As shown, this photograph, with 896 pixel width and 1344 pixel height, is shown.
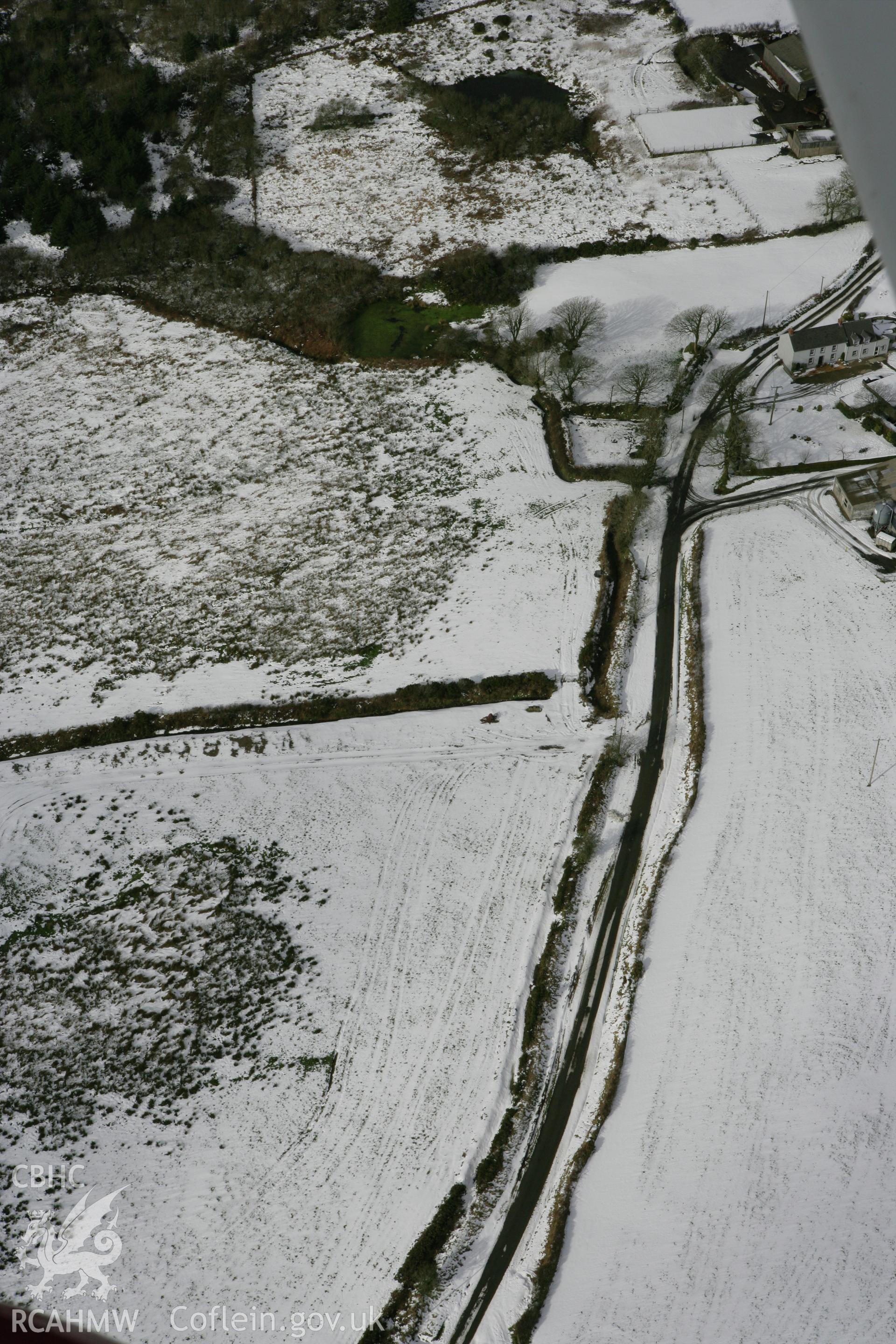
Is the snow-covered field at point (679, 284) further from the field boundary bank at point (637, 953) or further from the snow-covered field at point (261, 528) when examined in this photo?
the field boundary bank at point (637, 953)

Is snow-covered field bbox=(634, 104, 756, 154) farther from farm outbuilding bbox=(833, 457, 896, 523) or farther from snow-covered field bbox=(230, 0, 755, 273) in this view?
farm outbuilding bbox=(833, 457, 896, 523)

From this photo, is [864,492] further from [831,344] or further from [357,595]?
[357,595]

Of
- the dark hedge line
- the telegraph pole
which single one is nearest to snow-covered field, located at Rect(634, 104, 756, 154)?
the dark hedge line

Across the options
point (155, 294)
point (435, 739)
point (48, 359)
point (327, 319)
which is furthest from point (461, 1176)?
point (155, 294)

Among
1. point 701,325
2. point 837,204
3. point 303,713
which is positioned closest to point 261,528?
point 303,713

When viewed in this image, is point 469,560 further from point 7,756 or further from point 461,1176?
point 461,1176
